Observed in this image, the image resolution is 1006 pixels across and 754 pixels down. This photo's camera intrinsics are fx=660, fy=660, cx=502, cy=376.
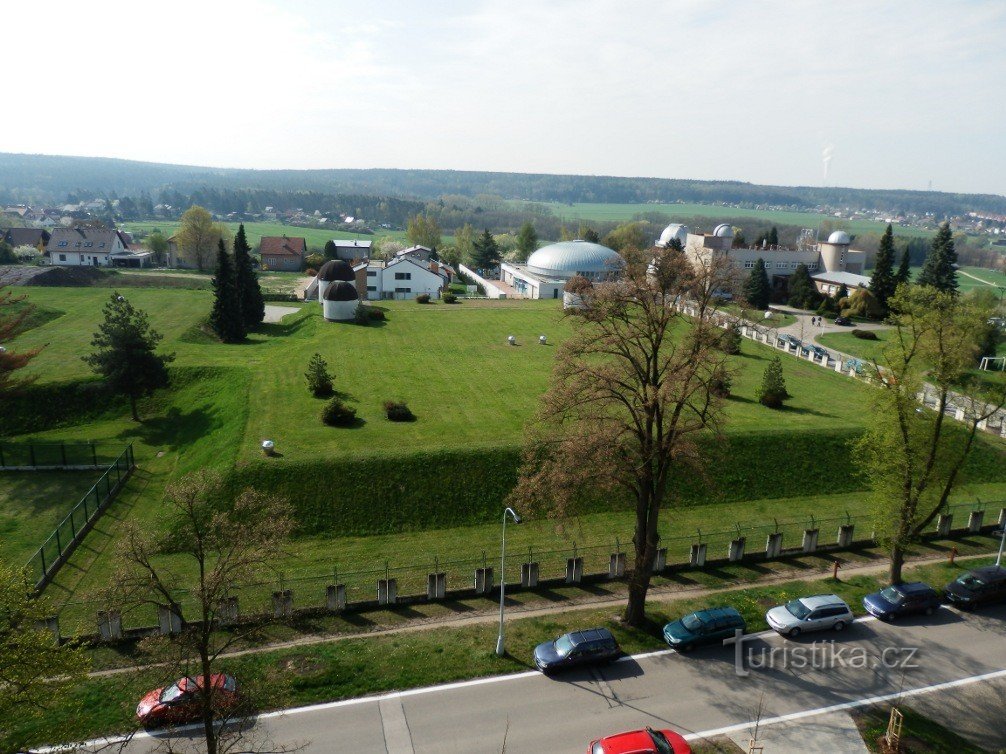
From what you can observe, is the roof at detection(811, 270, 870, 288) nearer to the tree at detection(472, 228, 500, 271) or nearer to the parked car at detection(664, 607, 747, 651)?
the tree at detection(472, 228, 500, 271)

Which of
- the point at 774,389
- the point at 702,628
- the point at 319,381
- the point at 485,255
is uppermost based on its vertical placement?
the point at 485,255

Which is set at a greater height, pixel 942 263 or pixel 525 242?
pixel 942 263

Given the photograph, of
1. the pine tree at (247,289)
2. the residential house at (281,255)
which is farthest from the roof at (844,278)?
the residential house at (281,255)

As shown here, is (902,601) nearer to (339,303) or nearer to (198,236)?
(339,303)

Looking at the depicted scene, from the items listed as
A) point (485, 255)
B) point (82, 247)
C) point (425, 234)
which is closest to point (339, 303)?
point (485, 255)

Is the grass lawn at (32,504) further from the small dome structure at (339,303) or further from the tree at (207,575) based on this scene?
the small dome structure at (339,303)

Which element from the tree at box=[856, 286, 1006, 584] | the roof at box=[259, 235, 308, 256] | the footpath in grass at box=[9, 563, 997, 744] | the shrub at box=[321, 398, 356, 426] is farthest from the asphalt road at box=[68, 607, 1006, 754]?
the roof at box=[259, 235, 308, 256]

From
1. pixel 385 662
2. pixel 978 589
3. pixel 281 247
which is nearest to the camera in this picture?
pixel 385 662
